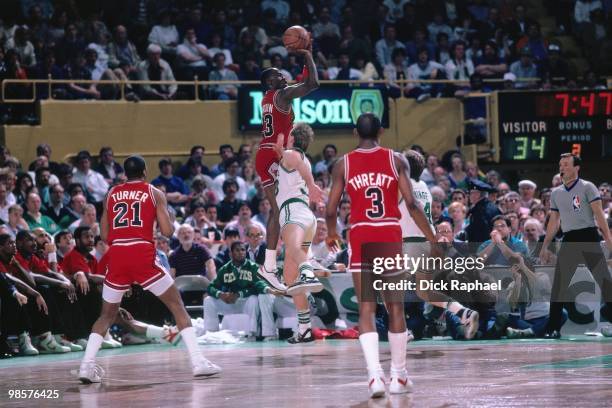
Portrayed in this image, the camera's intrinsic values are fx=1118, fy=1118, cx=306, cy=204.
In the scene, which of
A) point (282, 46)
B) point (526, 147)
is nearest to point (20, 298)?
point (526, 147)

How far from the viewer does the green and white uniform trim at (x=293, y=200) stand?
525 inches

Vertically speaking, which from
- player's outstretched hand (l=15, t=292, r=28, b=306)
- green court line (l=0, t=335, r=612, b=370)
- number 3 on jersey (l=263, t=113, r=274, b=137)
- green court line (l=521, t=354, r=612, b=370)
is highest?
number 3 on jersey (l=263, t=113, r=274, b=137)

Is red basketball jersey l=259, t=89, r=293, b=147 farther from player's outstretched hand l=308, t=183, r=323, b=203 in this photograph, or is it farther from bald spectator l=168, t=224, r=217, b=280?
bald spectator l=168, t=224, r=217, b=280

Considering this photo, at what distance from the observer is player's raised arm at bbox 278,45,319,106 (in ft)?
41.2

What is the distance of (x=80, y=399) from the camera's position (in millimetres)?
9633

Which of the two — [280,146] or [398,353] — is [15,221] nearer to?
[280,146]

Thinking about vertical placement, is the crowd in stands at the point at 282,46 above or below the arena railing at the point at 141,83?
above

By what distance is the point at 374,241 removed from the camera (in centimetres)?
921

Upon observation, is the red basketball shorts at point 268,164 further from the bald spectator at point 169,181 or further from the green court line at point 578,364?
the bald spectator at point 169,181

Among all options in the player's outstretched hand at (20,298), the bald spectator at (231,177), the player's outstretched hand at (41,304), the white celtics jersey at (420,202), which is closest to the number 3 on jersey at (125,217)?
the white celtics jersey at (420,202)

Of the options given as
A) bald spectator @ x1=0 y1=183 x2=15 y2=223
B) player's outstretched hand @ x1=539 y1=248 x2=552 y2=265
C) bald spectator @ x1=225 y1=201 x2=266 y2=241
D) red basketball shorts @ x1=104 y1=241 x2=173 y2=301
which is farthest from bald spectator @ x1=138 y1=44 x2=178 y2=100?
red basketball shorts @ x1=104 y1=241 x2=173 y2=301

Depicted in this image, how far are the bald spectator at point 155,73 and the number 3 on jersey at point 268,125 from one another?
1028 cm

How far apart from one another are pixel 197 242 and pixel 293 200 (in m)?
5.09

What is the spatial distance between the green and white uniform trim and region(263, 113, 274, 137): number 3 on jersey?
0.42 meters
